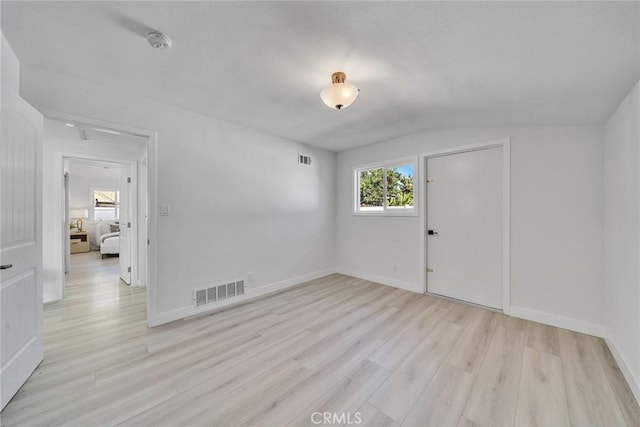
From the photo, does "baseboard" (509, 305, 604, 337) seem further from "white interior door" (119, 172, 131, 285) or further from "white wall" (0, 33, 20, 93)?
"white interior door" (119, 172, 131, 285)

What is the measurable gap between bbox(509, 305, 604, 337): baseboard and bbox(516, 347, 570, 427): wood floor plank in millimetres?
756

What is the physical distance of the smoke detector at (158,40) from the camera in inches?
62.4

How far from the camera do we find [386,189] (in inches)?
165

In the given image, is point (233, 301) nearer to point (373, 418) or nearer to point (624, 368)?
point (373, 418)

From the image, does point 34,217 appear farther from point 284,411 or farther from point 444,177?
point 444,177

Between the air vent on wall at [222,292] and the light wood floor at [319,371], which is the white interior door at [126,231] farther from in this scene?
the air vent on wall at [222,292]

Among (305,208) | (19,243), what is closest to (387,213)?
(305,208)

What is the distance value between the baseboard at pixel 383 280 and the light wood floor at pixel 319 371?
0.67m

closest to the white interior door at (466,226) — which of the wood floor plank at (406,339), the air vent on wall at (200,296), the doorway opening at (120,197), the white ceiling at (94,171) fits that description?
the wood floor plank at (406,339)

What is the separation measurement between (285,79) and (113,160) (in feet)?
11.1

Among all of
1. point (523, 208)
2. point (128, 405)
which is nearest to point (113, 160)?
point (128, 405)

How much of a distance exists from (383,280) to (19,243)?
4.08 m

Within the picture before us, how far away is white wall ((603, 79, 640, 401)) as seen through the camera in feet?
5.78

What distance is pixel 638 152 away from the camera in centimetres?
175
